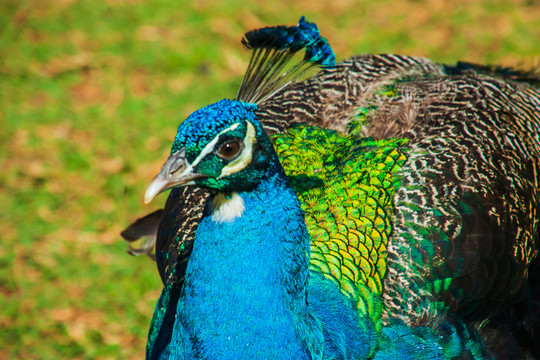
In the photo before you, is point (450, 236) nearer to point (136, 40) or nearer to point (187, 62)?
point (187, 62)

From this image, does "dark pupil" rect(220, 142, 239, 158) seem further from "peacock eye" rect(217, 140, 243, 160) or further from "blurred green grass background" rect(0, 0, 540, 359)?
"blurred green grass background" rect(0, 0, 540, 359)

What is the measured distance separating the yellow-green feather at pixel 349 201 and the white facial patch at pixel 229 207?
483 mm

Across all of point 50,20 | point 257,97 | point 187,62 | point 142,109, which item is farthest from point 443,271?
point 50,20

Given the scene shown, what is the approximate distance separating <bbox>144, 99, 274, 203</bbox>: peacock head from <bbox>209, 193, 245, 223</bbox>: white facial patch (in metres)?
0.03

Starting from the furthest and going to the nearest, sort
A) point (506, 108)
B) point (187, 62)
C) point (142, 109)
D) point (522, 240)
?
point (187, 62)
point (142, 109)
point (506, 108)
point (522, 240)

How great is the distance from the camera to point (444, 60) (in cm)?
475

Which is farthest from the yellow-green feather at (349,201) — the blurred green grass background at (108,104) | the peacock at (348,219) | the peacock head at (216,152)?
the blurred green grass background at (108,104)

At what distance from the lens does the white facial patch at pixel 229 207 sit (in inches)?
66.8

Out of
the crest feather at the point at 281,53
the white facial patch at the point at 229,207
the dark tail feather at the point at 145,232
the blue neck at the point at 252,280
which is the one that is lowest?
the blue neck at the point at 252,280


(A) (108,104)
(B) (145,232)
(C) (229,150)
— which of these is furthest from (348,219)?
(A) (108,104)

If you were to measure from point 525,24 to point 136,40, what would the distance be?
3.15 m

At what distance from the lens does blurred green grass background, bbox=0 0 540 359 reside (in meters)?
3.21

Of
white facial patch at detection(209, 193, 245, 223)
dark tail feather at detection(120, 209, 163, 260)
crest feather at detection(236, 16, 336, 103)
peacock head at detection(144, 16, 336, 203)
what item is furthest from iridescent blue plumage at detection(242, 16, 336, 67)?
dark tail feather at detection(120, 209, 163, 260)

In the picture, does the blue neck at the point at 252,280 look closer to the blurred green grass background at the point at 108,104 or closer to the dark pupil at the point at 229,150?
the dark pupil at the point at 229,150
